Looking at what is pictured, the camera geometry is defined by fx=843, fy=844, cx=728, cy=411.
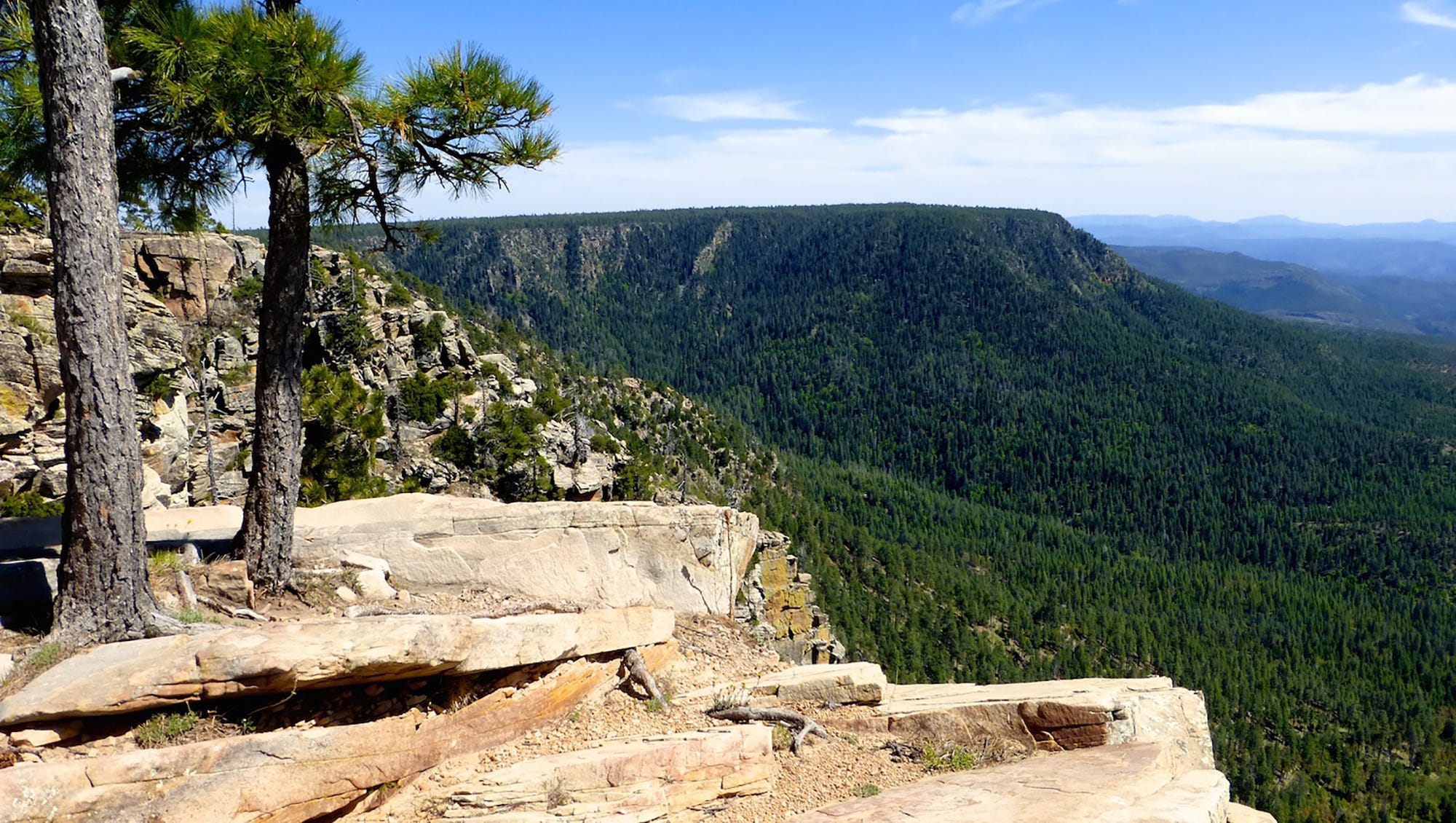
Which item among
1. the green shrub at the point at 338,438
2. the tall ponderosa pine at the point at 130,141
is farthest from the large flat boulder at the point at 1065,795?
the green shrub at the point at 338,438

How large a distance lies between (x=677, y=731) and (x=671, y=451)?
80.4 metres

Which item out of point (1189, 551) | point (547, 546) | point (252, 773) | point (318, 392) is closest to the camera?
point (252, 773)

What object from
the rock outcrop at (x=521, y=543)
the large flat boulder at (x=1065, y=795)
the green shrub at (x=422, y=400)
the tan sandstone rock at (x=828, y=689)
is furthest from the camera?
the green shrub at (x=422, y=400)

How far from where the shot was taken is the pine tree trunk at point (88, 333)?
23.3 feet

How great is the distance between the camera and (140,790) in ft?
19.7

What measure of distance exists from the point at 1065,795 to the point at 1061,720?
215 centimetres

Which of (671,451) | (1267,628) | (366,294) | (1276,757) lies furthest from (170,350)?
(1267,628)

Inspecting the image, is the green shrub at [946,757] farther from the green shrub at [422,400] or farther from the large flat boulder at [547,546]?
the green shrub at [422,400]

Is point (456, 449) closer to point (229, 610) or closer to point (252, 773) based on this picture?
point (229, 610)

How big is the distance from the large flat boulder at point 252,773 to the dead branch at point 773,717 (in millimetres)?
2484

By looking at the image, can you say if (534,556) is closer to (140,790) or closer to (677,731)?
(677,731)

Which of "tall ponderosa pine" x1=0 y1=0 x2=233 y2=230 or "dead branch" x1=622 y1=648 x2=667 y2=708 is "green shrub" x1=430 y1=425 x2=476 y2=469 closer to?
"tall ponderosa pine" x1=0 y1=0 x2=233 y2=230

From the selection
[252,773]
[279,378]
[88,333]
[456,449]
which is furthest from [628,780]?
[456,449]

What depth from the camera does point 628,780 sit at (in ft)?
24.9
